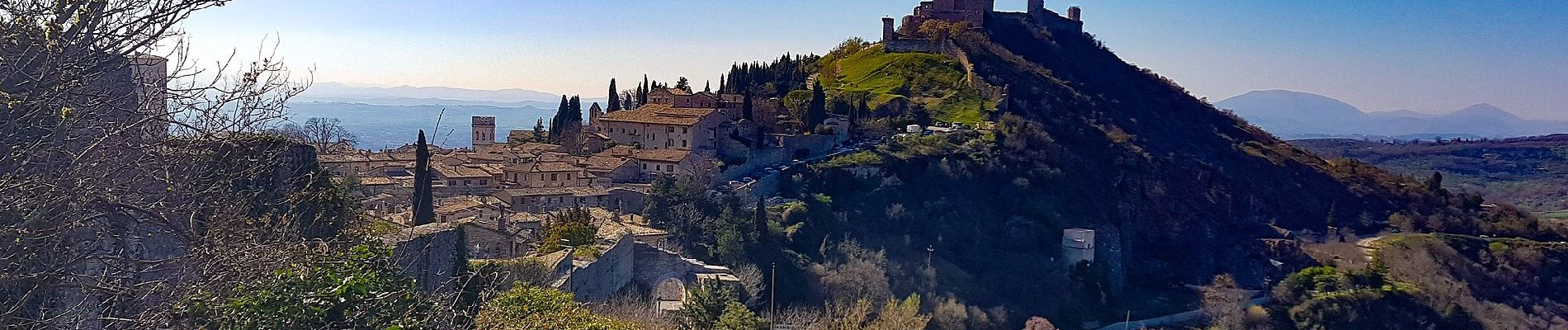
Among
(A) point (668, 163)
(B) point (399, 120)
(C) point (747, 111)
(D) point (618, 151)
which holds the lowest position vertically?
(A) point (668, 163)

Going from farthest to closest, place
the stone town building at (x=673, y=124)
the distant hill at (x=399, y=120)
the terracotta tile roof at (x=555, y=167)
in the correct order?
the distant hill at (x=399, y=120) < the stone town building at (x=673, y=124) < the terracotta tile roof at (x=555, y=167)

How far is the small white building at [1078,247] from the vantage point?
3678 cm

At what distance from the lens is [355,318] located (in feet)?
22.3

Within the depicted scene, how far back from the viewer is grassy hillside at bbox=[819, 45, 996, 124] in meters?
48.9

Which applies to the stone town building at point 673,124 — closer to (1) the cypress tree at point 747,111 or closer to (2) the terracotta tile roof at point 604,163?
(1) the cypress tree at point 747,111

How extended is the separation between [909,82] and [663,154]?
23924 mm

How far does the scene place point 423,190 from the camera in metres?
19.2

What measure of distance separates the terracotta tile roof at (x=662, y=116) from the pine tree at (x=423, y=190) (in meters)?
12.6

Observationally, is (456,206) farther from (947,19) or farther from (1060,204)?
(947,19)

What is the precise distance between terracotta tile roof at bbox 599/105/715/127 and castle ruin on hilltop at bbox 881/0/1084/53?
25.4m

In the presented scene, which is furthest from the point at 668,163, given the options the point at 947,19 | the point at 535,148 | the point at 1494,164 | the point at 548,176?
the point at 1494,164

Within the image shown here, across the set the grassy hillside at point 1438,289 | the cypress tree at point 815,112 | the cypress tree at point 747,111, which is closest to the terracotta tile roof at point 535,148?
the cypress tree at point 747,111

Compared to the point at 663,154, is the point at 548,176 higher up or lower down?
lower down

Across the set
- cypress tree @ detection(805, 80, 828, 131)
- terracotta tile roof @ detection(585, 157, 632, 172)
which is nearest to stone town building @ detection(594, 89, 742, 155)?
terracotta tile roof @ detection(585, 157, 632, 172)
